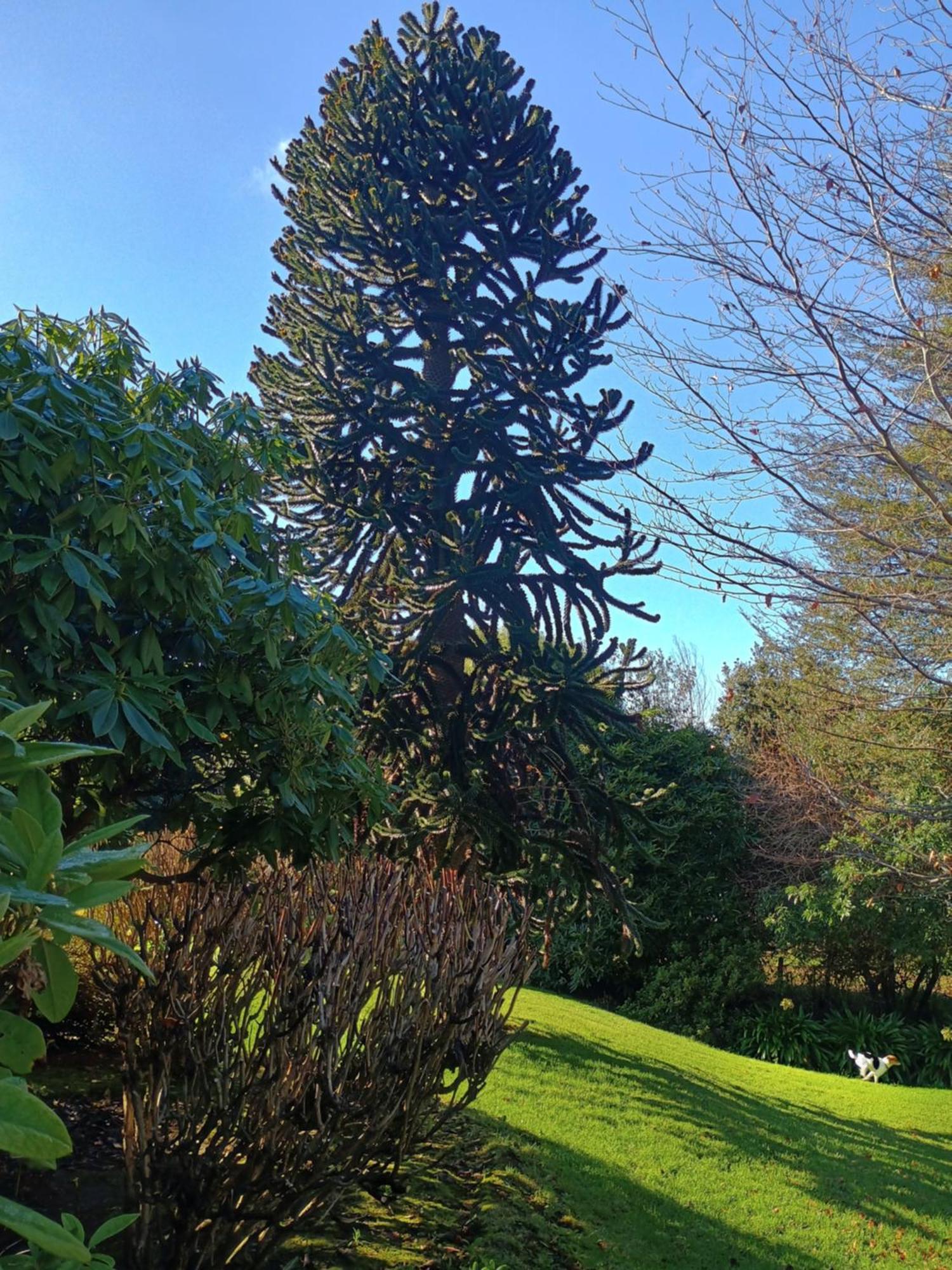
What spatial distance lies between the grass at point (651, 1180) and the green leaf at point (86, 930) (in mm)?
3375

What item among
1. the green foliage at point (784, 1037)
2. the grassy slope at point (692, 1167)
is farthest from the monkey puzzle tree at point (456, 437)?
the green foliage at point (784, 1037)

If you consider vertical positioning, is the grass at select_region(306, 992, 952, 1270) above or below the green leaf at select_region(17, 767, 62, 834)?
below

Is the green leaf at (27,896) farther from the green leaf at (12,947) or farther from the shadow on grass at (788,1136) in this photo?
the shadow on grass at (788,1136)

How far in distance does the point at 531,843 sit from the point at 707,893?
31.5ft

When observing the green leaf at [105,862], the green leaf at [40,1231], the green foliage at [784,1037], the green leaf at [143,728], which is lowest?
the green foliage at [784,1037]

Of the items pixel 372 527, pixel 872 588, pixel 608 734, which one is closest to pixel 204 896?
pixel 872 588

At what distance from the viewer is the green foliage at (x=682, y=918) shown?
50.1 ft

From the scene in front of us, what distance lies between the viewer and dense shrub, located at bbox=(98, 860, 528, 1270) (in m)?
3.02

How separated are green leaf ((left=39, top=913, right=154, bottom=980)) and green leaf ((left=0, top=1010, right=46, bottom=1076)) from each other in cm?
14

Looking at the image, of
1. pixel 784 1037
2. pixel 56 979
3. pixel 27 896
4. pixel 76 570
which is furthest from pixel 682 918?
pixel 27 896

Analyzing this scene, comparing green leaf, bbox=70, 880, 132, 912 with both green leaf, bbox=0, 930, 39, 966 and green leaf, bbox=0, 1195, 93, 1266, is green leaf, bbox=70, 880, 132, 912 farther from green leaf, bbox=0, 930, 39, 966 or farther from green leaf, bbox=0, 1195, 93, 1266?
green leaf, bbox=0, 1195, 93, 1266

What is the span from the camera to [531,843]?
765 centimetres

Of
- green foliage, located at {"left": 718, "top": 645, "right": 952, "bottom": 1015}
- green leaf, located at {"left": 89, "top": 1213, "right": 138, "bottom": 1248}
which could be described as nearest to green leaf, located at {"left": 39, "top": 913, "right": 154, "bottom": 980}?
green leaf, located at {"left": 89, "top": 1213, "right": 138, "bottom": 1248}

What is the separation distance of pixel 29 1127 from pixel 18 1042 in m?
0.28
